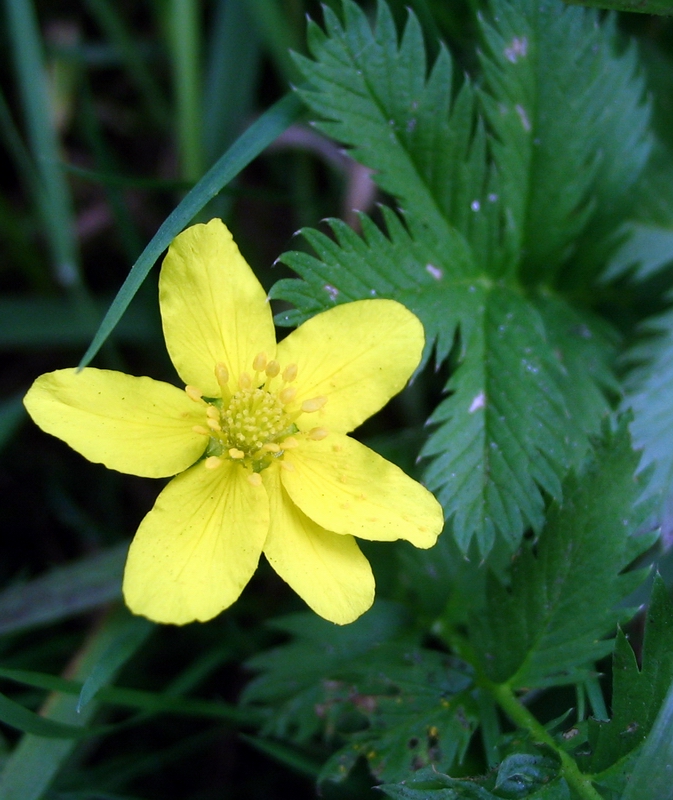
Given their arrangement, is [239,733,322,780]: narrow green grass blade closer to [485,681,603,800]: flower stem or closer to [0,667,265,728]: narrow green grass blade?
[0,667,265,728]: narrow green grass blade

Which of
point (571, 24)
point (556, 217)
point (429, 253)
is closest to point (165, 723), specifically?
point (429, 253)

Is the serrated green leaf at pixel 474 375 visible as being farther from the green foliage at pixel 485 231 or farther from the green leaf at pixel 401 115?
the green leaf at pixel 401 115

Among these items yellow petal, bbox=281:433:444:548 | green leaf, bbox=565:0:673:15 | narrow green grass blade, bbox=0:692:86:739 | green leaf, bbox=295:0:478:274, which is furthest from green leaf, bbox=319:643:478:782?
green leaf, bbox=565:0:673:15

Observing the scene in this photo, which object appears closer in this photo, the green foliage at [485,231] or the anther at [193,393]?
the anther at [193,393]

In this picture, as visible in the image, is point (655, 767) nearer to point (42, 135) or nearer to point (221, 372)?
point (221, 372)

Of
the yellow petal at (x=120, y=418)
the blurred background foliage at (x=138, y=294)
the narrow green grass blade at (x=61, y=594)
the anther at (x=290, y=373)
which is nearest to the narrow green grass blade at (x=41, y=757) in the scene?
the blurred background foliage at (x=138, y=294)

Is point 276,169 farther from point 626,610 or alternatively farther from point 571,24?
point 626,610
